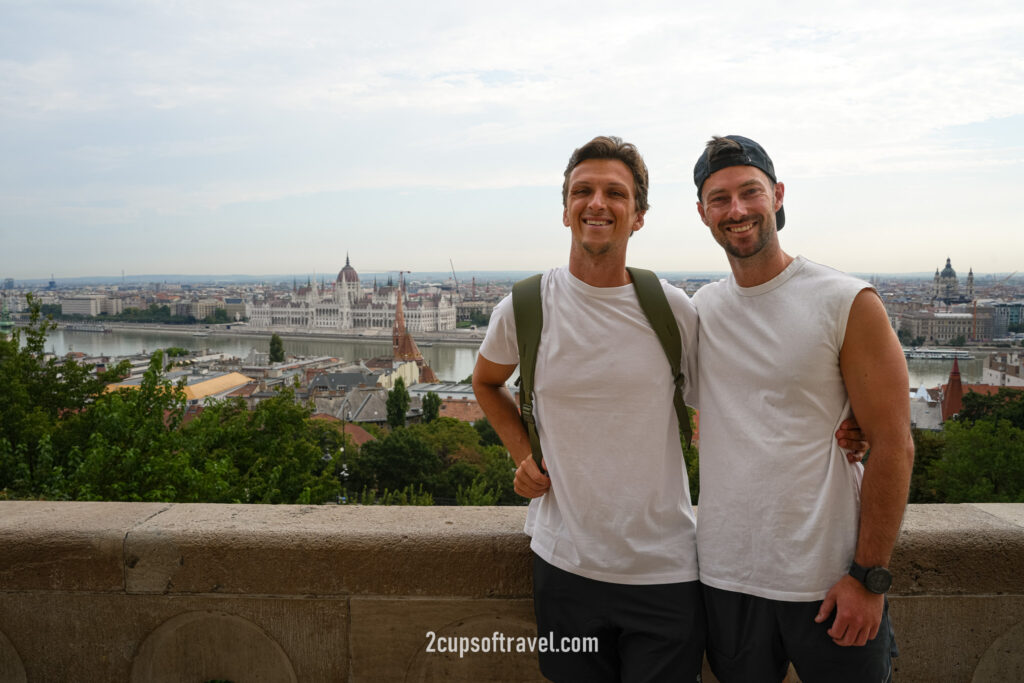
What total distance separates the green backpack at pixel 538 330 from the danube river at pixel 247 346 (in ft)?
121

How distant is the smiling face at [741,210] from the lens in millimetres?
930

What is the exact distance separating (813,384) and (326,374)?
30.2 meters

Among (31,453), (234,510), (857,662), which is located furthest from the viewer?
(31,453)

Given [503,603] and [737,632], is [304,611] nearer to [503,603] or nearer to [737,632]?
[503,603]

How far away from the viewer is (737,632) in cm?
91

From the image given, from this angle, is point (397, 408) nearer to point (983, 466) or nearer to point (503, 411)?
point (983, 466)

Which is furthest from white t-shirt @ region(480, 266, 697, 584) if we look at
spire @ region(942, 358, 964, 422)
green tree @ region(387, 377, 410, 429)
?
green tree @ region(387, 377, 410, 429)

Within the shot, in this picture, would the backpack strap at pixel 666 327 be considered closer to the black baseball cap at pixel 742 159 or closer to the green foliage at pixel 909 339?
the black baseball cap at pixel 742 159

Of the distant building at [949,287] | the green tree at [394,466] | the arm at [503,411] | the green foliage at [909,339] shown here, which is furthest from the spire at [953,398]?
the distant building at [949,287]

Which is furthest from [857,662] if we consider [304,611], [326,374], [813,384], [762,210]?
[326,374]

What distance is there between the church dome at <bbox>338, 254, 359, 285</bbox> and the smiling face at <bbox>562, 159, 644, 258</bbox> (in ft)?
229

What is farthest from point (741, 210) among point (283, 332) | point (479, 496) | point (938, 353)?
point (283, 332)

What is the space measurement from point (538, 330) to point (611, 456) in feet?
0.61

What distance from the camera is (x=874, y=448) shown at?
33.1 inches
